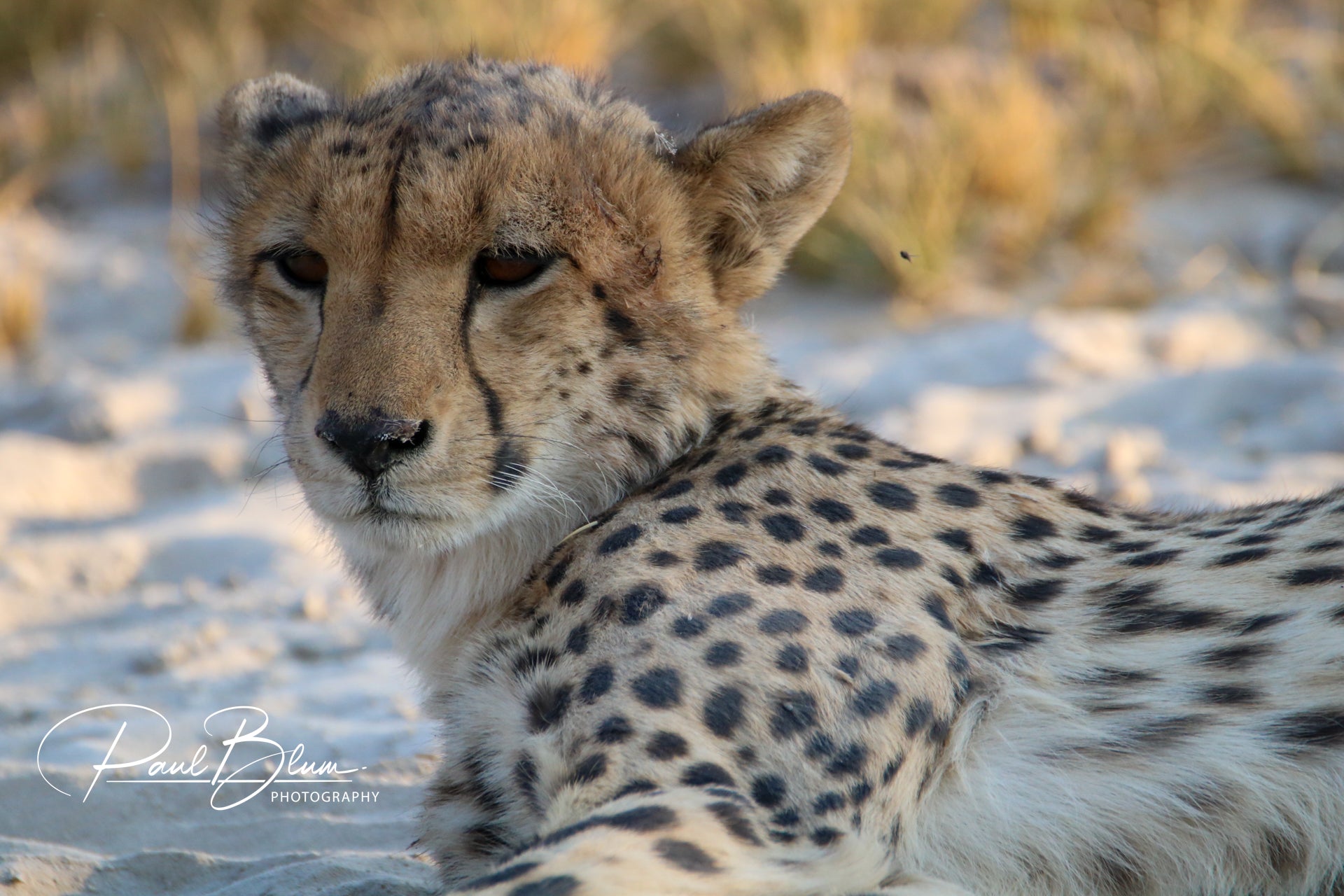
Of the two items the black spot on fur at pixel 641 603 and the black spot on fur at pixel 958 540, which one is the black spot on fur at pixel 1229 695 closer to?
the black spot on fur at pixel 958 540

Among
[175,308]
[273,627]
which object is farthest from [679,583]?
[175,308]

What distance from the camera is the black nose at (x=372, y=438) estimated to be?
2018 mm

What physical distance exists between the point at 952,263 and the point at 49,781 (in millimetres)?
3778

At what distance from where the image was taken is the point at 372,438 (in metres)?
2.02

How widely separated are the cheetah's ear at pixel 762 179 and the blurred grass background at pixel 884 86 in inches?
115

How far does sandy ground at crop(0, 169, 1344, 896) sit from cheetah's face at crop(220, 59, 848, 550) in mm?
582

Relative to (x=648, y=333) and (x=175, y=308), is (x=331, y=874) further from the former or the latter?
(x=175, y=308)

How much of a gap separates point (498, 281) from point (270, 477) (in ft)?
8.41

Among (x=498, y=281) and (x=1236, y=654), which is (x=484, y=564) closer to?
(x=498, y=281)

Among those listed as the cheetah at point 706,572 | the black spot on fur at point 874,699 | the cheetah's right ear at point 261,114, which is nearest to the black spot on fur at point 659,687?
the cheetah at point 706,572

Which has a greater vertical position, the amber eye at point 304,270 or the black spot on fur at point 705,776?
the amber eye at point 304,270

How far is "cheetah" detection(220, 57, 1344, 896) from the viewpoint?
1921 millimetres

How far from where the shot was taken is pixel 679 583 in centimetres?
204

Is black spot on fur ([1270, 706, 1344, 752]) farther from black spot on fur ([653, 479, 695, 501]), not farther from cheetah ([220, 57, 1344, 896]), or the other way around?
black spot on fur ([653, 479, 695, 501])
